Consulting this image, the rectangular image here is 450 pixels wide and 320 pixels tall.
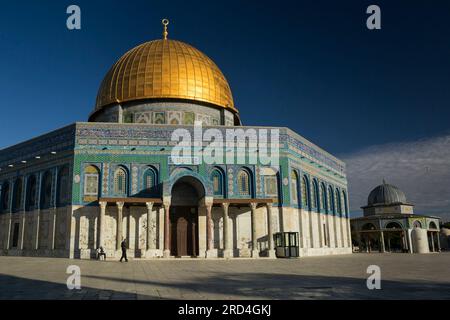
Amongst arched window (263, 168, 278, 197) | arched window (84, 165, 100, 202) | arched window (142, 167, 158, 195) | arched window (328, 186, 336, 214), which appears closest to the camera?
arched window (84, 165, 100, 202)

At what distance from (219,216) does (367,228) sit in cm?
2607

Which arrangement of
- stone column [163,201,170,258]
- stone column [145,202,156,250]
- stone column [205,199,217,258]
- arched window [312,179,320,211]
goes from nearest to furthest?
Answer: stone column [163,201,170,258]
stone column [145,202,156,250]
stone column [205,199,217,258]
arched window [312,179,320,211]

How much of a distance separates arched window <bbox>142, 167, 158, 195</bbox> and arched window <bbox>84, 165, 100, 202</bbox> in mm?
2526

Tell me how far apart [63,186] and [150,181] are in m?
5.00

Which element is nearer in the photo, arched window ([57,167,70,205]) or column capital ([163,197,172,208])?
column capital ([163,197,172,208])

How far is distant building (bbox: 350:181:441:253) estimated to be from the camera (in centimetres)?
3636

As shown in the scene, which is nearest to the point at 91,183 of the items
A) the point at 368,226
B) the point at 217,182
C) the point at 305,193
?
the point at 217,182

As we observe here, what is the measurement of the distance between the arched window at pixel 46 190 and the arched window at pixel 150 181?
5.83 metres

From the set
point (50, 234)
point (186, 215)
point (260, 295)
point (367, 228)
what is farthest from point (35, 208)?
point (367, 228)

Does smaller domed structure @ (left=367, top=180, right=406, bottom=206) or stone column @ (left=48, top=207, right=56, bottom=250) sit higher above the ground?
smaller domed structure @ (left=367, top=180, right=406, bottom=206)

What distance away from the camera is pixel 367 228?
44.5m

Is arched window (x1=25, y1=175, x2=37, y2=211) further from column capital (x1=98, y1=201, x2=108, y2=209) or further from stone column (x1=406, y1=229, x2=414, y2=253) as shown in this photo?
stone column (x1=406, y1=229, x2=414, y2=253)

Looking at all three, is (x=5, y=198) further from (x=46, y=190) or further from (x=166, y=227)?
(x=166, y=227)

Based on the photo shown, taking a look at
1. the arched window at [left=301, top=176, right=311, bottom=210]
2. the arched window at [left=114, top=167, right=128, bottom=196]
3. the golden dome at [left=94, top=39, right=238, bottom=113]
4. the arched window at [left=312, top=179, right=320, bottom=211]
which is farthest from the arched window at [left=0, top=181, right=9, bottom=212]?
the arched window at [left=312, top=179, right=320, bottom=211]
